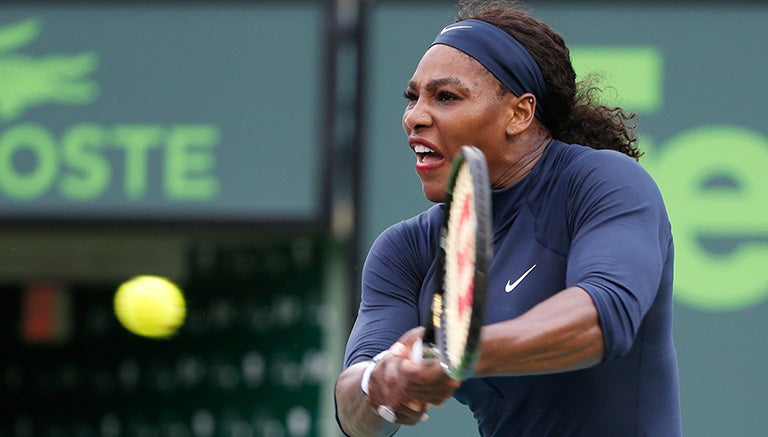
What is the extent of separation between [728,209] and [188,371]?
11.8ft

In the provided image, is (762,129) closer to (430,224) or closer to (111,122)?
(111,122)

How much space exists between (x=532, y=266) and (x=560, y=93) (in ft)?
1.63

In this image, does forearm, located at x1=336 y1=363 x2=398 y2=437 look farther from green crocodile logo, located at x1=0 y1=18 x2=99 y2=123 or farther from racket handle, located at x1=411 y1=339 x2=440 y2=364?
green crocodile logo, located at x1=0 y1=18 x2=99 y2=123

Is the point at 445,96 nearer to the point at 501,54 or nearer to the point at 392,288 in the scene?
the point at 501,54

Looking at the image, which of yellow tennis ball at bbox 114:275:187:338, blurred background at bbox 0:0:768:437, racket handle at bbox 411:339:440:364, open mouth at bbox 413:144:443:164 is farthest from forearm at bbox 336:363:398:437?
yellow tennis ball at bbox 114:275:187:338

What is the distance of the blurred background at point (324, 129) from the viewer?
6.59 metres

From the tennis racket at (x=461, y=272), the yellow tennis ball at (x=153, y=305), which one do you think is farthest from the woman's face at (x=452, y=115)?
the yellow tennis ball at (x=153, y=305)

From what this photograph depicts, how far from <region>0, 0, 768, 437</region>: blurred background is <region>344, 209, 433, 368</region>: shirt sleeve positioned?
128 inches

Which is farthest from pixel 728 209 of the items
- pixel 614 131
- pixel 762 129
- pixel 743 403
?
pixel 614 131

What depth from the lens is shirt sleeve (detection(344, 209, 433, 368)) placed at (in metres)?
3.21

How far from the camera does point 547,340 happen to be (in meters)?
2.51

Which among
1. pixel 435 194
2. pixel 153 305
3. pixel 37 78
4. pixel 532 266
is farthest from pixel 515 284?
pixel 37 78

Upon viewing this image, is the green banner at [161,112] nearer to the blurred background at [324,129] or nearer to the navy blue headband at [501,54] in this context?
the blurred background at [324,129]

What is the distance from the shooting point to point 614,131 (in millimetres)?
3414
